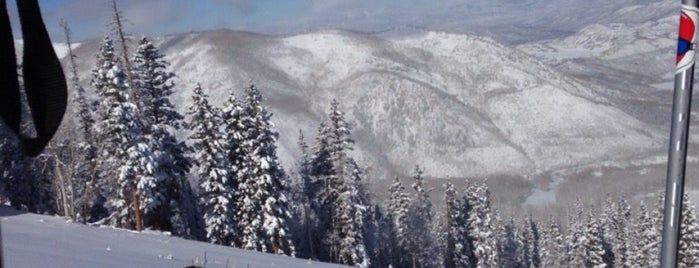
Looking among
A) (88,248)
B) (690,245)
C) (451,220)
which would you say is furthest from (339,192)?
(88,248)

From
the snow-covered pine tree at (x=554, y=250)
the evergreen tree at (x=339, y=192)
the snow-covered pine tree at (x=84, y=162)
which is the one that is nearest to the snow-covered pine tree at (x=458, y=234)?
the evergreen tree at (x=339, y=192)

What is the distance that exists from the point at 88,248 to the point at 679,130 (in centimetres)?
1476

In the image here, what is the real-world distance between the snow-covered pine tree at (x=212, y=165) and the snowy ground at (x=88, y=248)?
9.58 m

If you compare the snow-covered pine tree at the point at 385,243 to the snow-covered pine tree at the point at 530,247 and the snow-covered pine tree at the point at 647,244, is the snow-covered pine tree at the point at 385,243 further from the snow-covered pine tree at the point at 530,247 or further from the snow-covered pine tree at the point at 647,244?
the snow-covered pine tree at the point at 530,247

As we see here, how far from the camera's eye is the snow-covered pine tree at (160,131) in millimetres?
30594

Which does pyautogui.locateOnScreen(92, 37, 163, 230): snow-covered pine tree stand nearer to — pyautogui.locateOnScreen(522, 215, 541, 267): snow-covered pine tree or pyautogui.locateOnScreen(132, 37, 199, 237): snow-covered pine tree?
pyautogui.locateOnScreen(132, 37, 199, 237): snow-covered pine tree

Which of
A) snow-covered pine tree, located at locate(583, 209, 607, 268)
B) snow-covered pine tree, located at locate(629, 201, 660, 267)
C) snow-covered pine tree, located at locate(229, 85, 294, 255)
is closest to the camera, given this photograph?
snow-covered pine tree, located at locate(229, 85, 294, 255)

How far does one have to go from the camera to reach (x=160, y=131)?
31.5 m

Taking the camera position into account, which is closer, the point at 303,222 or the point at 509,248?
the point at 303,222

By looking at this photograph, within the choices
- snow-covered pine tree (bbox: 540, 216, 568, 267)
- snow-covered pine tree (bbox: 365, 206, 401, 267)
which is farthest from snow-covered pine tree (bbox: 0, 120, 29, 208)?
snow-covered pine tree (bbox: 540, 216, 568, 267)

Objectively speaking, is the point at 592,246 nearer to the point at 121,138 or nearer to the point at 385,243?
the point at 385,243

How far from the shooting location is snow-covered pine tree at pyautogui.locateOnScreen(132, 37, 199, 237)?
30594 millimetres

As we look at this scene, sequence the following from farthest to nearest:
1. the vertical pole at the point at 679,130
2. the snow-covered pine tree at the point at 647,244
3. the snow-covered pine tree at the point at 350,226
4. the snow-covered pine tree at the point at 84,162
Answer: the snow-covered pine tree at the point at 647,244 < the snow-covered pine tree at the point at 350,226 < the snow-covered pine tree at the point at 84,162 < the vertical pole at the point at 679,130

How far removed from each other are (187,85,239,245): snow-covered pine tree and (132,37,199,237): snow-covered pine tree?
1.30 meters
